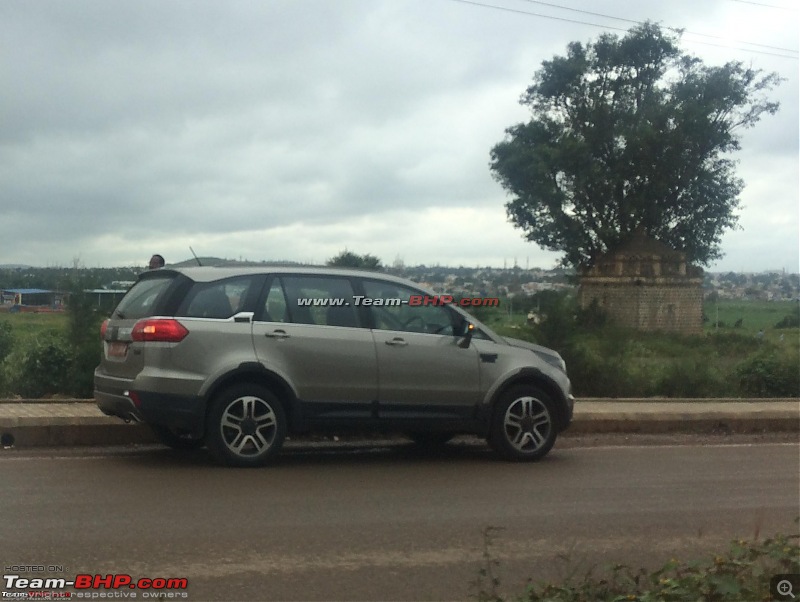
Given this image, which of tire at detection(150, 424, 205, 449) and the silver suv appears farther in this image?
tire at detection(150, 424, 205, 449)

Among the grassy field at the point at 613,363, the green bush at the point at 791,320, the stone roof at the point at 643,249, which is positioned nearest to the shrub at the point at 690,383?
the grassy field at the point at 613,363

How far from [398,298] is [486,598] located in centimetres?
504

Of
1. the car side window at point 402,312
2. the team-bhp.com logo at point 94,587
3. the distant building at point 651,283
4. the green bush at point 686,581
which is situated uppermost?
the distant building at point 651,283

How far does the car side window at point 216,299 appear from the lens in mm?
9250

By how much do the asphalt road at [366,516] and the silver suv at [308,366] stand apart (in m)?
0.42

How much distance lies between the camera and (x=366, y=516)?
25.0ft

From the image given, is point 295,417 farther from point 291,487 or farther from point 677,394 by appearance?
point 677,394

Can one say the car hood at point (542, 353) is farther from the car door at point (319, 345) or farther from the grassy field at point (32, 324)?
the grassy field at point (32, 324)

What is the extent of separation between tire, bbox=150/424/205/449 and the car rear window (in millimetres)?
1194

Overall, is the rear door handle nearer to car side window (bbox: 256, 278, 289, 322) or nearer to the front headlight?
car side window (bbox: 256, 278, 289, 322)

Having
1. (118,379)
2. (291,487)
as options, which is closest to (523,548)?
(291,487)

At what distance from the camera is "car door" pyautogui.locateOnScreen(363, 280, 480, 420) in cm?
984

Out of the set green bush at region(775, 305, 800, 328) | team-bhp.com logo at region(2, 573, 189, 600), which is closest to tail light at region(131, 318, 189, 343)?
team-bhp.com logo at region(2, 573, 189, 600)

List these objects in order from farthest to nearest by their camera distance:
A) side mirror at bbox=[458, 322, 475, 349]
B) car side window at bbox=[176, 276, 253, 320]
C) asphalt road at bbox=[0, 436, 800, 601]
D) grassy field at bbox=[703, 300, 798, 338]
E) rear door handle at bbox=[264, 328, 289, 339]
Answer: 1. grassy field at bbox=[703, 300, 798, 338]
2. side mirror at bbox=[458, 322, 475, 349]
3. rear door handle at bbox=[264, 328, 289, 339]
4. car side window at bbox=[176, 276, 253, 320]
5. asphalt road at bbox=[0, 436, 800, 601]
